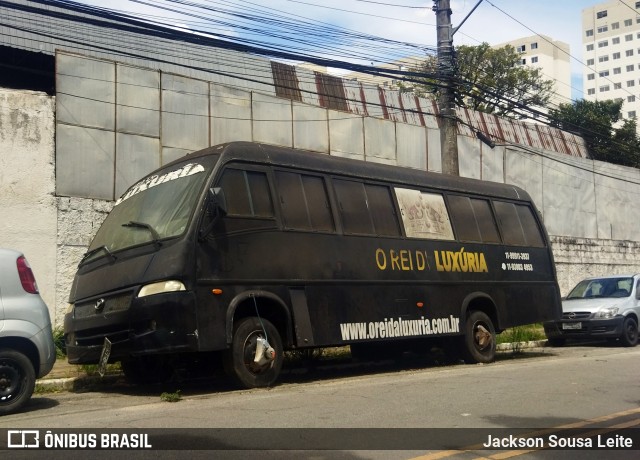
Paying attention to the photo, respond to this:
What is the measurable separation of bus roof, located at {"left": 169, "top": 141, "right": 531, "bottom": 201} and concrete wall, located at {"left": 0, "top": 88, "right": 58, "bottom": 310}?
4316 mm

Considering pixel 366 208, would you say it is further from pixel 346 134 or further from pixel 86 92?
pixel 346 134

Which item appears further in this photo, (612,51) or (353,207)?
(612,51)

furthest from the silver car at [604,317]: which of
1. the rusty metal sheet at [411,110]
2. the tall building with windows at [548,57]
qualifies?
the tall building with windows at [548,57]

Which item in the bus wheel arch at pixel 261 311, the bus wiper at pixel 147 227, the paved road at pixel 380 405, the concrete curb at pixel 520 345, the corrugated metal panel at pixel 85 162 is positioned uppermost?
the corrugated metal panel at pixel 85 162

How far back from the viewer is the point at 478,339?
470 inches

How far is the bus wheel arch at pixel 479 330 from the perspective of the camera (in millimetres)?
11680

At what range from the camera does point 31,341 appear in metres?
7.51

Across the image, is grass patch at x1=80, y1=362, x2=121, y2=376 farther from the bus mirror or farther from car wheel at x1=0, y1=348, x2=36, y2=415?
the bus mirror

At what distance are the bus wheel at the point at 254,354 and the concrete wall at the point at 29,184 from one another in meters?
5.49

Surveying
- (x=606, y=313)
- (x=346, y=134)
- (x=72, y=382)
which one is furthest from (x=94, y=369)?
(x=606, y=313)

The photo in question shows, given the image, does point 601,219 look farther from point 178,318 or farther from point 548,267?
→ point 178,318

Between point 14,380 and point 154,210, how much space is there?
8.56ft

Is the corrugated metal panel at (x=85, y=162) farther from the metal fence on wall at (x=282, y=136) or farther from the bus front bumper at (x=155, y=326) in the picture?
the bus front bumper at (x=155, y=326)

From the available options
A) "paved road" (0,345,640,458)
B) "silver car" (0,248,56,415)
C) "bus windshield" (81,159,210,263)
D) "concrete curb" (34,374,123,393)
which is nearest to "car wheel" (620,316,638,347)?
Answer: "paved road" (0,345,640,458)
